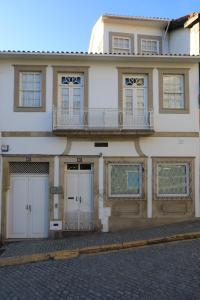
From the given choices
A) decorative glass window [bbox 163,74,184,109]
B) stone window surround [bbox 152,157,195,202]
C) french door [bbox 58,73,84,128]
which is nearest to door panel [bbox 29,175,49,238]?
french door [bbox 58,73,84,128]

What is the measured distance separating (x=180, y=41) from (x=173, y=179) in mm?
6677

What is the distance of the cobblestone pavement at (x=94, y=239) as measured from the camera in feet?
34.8

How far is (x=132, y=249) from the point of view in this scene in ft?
33.3

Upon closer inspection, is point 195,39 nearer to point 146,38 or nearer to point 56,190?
point 146,38

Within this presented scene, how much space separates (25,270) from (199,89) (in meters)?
8.47

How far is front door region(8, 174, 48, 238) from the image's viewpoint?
42.1 ft

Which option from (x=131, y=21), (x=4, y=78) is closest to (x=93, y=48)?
(x=131, y=21)

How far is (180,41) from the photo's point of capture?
16438mm

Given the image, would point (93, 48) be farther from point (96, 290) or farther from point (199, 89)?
point (96, 290)

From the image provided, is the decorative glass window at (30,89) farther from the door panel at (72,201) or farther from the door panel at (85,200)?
the door panel at (85,200)

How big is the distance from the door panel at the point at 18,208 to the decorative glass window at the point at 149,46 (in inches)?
330

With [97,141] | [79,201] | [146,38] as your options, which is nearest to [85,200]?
[79,201]

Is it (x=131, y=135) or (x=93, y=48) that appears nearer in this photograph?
(x=131, y=135)

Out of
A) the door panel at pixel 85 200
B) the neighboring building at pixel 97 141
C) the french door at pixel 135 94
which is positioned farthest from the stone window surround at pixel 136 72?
the door panel at pixel 85 200
